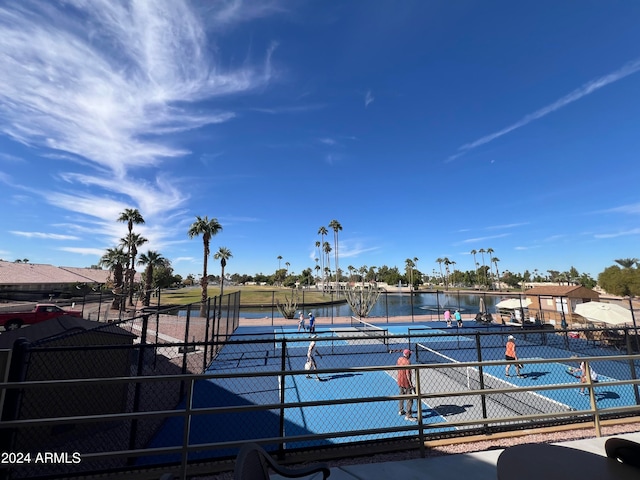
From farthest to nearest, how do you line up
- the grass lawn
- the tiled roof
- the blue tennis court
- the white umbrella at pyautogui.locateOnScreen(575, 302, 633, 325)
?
the grass lawn
the tiled roof
the white umbrella at pyautogui.locateOnScreen(575, 302, 633, 325)
the blue tennis court

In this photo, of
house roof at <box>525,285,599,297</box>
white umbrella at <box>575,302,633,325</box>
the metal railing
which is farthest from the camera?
house roof at <box>525,285,599,297</box>

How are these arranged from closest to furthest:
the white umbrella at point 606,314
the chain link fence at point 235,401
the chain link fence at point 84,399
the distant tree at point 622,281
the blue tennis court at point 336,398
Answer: the chain link fence at point 235,401 → the chain link fence at point 84,399 → the blue tennis court at point 336,398 → the white umbrella at point 606,314 → the distant tree at point 622,281

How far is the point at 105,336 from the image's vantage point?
7848 mm

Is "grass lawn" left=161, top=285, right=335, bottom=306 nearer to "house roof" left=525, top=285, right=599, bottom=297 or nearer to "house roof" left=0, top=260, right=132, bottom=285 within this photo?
"house roof" left=0, top=260, right=132, bottom=285

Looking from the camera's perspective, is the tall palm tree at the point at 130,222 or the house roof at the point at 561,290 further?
the tall palm tree at the point at 130,222

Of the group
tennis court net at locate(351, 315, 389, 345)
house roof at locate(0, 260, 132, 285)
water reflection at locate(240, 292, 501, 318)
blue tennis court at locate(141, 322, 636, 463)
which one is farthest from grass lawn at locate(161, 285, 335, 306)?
blue tennis court at locate(141, 322, 636, 463)

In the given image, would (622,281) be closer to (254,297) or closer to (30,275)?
(254,297)

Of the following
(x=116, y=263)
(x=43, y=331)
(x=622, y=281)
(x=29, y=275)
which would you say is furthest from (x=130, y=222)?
(x=622, y=281)

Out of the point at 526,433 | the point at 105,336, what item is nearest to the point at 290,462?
the point at 526,433

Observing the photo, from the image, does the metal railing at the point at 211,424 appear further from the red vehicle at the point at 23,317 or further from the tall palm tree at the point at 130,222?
the tall palm tree at the point at 130,222

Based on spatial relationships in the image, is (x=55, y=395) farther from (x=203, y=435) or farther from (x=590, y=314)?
(x=590, y=314)

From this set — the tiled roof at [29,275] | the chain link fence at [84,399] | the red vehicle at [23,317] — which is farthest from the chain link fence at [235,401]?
the tiled roof at [29,275]

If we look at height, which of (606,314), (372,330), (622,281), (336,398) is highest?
(622,281)

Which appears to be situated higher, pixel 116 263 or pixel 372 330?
pixel 116 263
